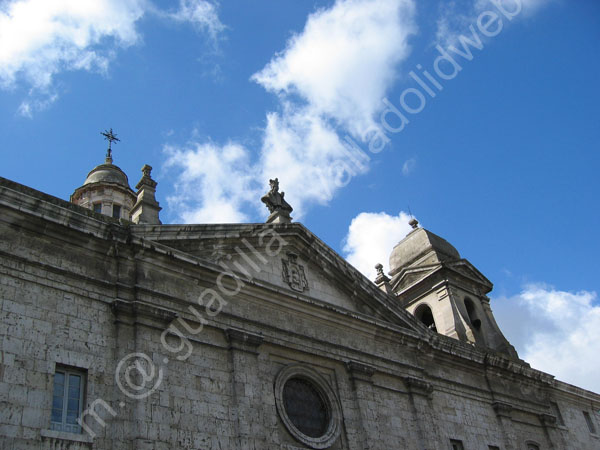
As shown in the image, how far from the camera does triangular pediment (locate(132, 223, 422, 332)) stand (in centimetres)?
1436

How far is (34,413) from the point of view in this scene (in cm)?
1004

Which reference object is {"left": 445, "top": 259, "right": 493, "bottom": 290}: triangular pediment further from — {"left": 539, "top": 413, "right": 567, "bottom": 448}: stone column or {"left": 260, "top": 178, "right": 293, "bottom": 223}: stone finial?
{"left": 260, "top": 178, "right": 293, "bottom": 223}: stone finial

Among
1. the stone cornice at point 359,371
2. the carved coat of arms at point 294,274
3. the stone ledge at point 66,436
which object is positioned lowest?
the stone ledge at point 66,436

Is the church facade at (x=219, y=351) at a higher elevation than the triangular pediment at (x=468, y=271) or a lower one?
lower

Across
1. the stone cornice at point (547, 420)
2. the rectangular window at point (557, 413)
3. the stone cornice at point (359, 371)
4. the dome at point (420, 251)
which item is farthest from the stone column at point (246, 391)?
the rectangular window at point (557, 413)

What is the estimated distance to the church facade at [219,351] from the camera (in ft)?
35.7

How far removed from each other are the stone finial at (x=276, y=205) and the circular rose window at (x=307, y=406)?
15.3 ft

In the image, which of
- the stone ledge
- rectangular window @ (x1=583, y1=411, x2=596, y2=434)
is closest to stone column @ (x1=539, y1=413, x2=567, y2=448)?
rectangular window @ (x1=583, y1=411, x2=596, y2=434)

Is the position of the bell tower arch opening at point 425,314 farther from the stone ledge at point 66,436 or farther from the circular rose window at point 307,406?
the stone ledge at point 66,436

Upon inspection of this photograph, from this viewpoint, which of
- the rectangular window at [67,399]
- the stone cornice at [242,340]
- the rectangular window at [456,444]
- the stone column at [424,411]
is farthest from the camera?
the rectangular window at [456,444]

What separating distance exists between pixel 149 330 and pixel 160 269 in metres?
1.48

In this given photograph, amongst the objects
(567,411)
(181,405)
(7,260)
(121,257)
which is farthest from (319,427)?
(567,411)

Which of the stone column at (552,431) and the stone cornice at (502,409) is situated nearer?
the stone cornice at (502,409)

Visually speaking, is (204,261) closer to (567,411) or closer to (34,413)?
(34,413)
